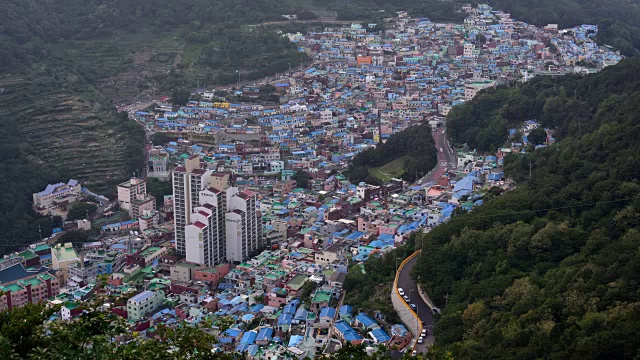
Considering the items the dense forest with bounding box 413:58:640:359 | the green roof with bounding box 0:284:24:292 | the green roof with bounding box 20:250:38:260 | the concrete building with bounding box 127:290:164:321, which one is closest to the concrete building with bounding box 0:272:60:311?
the green roof with bounding box 0:284:24:292

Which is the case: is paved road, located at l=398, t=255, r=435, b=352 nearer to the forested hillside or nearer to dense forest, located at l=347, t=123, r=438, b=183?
dense forest, located at l=347, t=123, r=438, b=183

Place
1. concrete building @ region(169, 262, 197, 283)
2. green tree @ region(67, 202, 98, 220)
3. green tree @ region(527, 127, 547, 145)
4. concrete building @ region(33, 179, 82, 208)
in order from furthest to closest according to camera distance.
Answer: concrete building @ region(33, 179, 82, 208)
green tree @ region(67, 202, 98, 220)
green tree @ region(527, 127, 547, 145)
concrete building @ region(169, 262, 197, 283)

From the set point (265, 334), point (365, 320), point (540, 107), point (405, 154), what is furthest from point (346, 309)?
point (540, 107)

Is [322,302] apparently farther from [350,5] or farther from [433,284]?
[350,5]

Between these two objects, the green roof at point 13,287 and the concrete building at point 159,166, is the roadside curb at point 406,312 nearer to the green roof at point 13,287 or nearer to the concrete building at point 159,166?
the green roof at point 13,287

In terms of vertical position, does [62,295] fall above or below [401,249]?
below

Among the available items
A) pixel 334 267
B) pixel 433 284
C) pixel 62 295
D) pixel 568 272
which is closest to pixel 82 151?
pixel 62 295
